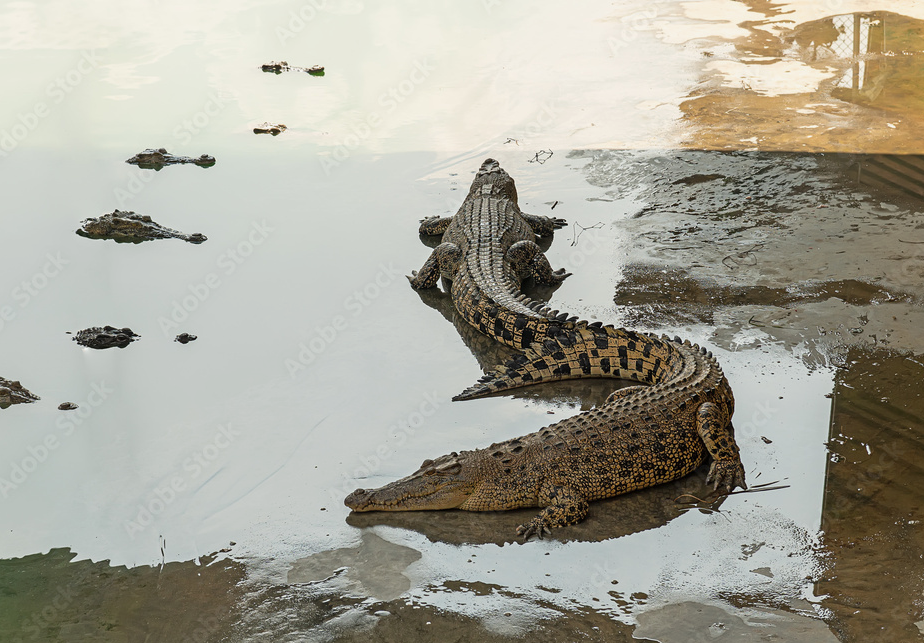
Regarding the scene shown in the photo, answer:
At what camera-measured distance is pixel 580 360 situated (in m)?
6.63

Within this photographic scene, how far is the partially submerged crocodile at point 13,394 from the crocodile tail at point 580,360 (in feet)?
11.8

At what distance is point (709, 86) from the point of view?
42.4 feet

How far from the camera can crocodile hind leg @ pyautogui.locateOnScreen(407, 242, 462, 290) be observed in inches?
333

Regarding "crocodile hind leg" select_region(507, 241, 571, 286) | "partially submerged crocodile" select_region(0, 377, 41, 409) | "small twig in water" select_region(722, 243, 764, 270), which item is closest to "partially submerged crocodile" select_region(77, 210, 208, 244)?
"partially submerged crocodile" select_region(0, 377, 41, 409)

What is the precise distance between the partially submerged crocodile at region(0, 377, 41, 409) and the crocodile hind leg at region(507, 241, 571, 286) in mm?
4559

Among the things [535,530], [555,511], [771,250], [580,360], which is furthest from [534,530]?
[771,250]

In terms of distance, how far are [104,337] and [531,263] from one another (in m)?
4.18

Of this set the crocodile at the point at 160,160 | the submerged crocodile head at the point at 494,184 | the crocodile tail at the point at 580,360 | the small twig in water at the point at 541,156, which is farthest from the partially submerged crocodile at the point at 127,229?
the crocodile tail at the point at 580,360

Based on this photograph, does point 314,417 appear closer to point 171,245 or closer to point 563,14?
point 171,245

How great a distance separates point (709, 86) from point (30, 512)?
Answer: 36.7 feet

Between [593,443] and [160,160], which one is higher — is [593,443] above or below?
below

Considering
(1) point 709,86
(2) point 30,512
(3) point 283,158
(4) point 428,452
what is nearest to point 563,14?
(1) point 709,86

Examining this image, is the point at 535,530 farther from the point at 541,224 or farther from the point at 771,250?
the point at 541,224

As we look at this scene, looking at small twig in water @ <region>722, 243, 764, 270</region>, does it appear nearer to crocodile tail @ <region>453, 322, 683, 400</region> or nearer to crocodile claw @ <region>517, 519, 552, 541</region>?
crocodile tail @ <region>453, 322, 683, 400</region>
